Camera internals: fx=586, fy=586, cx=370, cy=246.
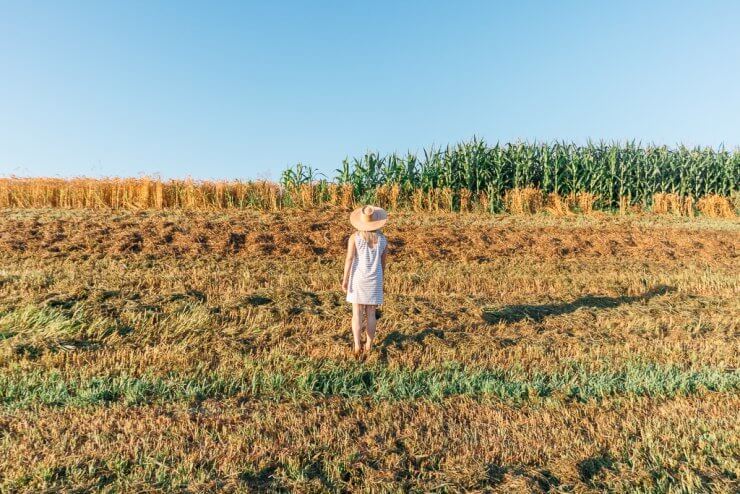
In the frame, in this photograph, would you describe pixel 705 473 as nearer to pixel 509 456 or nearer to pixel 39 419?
pixel 509 456

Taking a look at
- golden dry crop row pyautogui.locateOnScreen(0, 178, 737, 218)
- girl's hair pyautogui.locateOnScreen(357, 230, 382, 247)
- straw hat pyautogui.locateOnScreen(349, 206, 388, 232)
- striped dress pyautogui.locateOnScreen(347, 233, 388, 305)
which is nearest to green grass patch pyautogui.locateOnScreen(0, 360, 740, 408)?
striped dress pyautogui.locateOnScreen(347, 233, 388, 305)

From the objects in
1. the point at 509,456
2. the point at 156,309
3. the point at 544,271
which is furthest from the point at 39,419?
the point at 544,271

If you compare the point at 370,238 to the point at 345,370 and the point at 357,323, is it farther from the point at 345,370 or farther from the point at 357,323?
the point at 345,370

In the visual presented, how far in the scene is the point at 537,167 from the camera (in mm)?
26031

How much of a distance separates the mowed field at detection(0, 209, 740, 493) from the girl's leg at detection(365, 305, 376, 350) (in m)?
0.20

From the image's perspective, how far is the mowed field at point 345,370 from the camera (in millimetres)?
4766

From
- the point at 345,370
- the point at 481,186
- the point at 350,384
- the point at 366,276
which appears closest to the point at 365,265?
the point at 366,276

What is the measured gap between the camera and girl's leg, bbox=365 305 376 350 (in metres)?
7.68

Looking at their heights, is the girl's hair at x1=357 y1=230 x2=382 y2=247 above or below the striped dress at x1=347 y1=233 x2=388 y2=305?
above

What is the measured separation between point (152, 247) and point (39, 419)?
829cm

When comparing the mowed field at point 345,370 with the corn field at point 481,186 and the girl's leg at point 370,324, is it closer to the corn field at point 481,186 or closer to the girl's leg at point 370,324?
the girl's leg at point 370,324

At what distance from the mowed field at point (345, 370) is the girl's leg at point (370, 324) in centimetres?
20

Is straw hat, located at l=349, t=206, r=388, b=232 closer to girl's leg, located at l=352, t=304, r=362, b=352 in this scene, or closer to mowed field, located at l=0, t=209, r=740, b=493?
girl's leg, located at l=352, t=304, r=362, b=352

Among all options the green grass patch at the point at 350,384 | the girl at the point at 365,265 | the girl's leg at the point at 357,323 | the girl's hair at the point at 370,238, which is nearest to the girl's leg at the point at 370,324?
the girl at the point at 365,265
